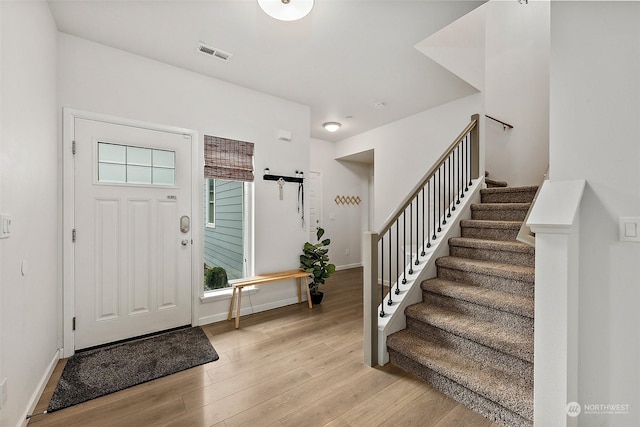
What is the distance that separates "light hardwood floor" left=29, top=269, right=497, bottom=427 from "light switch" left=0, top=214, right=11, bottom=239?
118 cm

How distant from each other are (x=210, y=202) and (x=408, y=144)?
3.14m

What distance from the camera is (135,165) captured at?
2.62 meters

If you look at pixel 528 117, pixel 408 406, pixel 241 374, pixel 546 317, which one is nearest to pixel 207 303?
pixel 241 374

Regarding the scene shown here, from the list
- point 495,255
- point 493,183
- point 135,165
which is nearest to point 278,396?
point 495,255

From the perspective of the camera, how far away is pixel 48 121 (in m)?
2.05

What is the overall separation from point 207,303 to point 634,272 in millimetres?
3361

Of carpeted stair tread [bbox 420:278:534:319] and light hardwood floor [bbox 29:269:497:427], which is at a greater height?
carpeted stair tread [bbox 420:278:534:319]

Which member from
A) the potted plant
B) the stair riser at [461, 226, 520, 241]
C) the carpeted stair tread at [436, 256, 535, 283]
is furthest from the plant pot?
the stair riser at [461, 226, 520, 241]

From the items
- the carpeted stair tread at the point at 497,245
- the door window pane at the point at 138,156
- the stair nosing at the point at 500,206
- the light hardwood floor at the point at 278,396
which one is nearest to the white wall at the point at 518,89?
the stair nosing at the point at 500,206

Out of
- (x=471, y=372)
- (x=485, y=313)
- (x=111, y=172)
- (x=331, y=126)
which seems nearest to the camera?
(x=471, y=372)

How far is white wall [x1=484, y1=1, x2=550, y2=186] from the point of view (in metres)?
3.87

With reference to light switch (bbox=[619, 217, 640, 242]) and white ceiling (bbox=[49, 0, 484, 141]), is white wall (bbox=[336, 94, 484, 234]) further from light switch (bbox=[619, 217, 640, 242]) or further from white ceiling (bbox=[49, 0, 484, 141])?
light switch (bbox=[619, 217, 640, 242])

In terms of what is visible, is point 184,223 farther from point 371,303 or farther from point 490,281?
point 490,281

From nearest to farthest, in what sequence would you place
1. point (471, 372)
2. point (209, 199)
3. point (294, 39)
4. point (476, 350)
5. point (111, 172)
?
1. point (471, 372)
2. point (476, 350)
3. point (294, 39)
4. point (111, 172)
5. point (209, 199)
